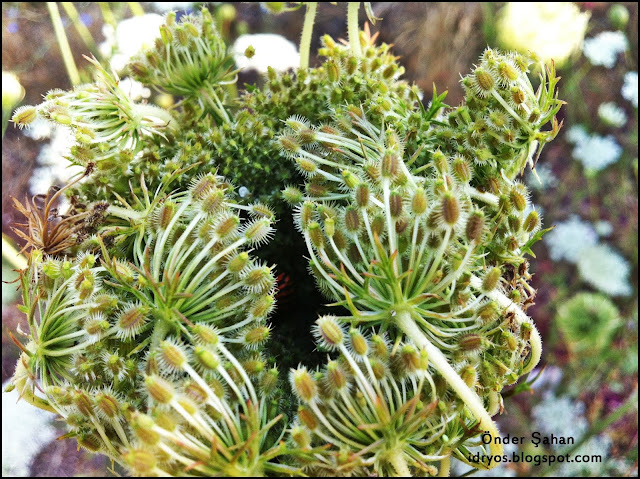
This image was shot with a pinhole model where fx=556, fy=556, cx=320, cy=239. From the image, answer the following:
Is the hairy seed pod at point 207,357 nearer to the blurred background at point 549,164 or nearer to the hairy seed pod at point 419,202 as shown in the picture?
the hairy seed pod at point 419,202

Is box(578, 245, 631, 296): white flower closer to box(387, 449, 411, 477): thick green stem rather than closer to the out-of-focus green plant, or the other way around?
the out-of-focus green plant

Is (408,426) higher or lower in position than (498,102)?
lower

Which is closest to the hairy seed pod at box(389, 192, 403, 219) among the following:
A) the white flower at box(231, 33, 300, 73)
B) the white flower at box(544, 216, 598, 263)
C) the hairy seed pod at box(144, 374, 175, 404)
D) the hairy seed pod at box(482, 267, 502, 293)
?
the hairy seed pod at box(482, 267, 502, 293)

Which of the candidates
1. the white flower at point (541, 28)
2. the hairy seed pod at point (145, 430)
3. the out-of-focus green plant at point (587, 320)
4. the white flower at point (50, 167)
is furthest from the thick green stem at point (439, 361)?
the white flower at point (541, 28)

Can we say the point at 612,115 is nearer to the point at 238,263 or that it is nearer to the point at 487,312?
the point at 487,312

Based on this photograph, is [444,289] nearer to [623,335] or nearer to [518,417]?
[518,417]

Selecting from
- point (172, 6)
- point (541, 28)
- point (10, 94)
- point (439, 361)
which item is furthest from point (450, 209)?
point (541, 28)

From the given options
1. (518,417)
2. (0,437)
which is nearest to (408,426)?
(0,437)
